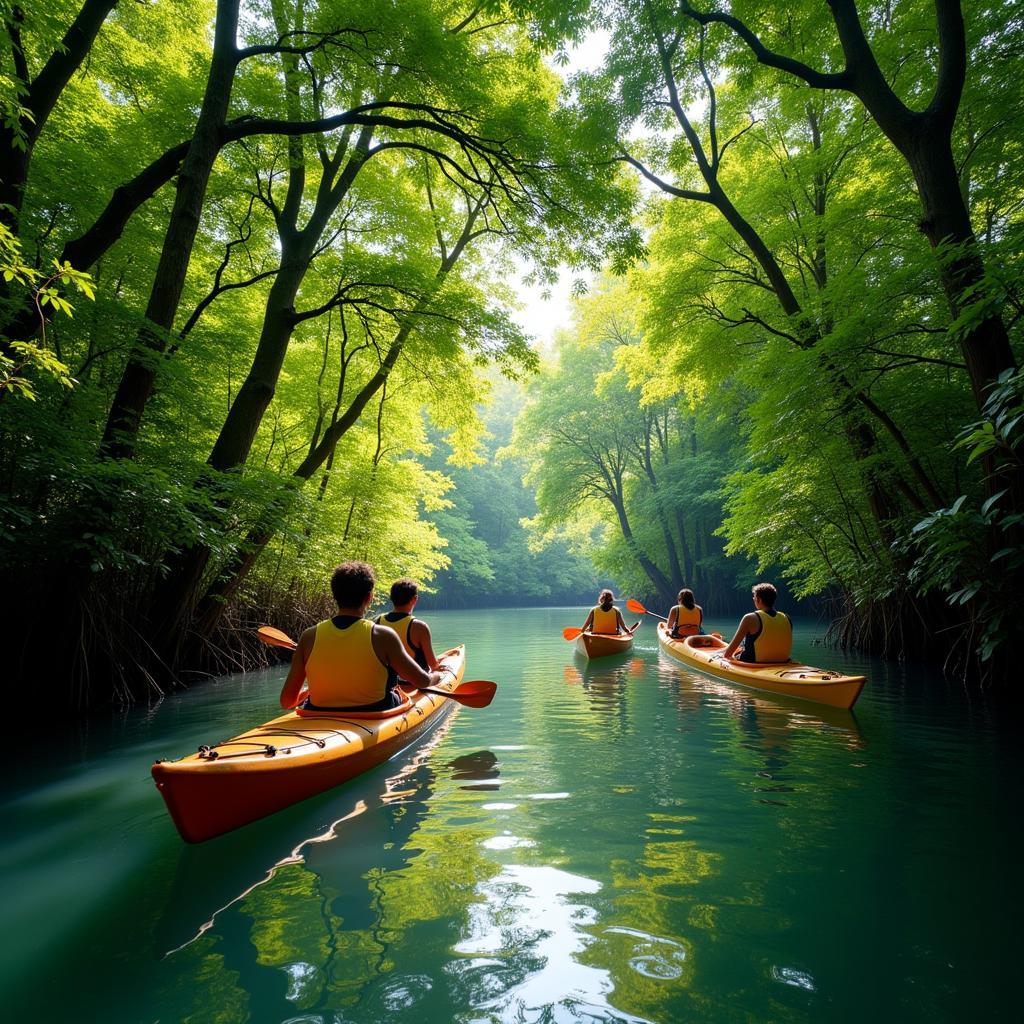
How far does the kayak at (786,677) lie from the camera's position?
19.2 feet

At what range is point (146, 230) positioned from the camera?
7406 mm

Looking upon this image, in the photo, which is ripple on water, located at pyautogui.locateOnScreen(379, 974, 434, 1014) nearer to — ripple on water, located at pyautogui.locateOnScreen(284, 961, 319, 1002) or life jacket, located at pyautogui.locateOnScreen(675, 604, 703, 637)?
ripple on water, located at pyautogui.locateOnScreen(284, 961, 319, 1002)

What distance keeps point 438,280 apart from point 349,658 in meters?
6.89

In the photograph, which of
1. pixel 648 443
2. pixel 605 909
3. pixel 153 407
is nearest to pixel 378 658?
pixel 605 909

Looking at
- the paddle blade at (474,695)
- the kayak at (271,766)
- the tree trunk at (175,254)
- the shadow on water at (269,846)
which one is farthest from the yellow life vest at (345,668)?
the tree trunk at (175,254)

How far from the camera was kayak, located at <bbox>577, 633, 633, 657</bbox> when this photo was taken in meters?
10.4

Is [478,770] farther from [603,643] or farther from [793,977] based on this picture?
[603,643]

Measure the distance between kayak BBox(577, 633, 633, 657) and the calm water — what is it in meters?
5.24

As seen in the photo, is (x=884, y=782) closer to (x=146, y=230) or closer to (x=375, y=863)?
(x=375, y=863)

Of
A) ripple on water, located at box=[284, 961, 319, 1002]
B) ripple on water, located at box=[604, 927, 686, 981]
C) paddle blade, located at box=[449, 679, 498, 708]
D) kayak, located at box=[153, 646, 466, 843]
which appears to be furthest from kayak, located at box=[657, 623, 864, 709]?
ripple on water, located at box=[284, 961, 319, 1002]

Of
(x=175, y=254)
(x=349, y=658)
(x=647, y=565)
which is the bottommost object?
(x=349, y=658)

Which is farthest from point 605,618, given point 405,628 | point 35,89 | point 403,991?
point 35,89

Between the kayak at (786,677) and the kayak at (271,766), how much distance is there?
4.55 m

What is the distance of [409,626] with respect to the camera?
5.82 m
